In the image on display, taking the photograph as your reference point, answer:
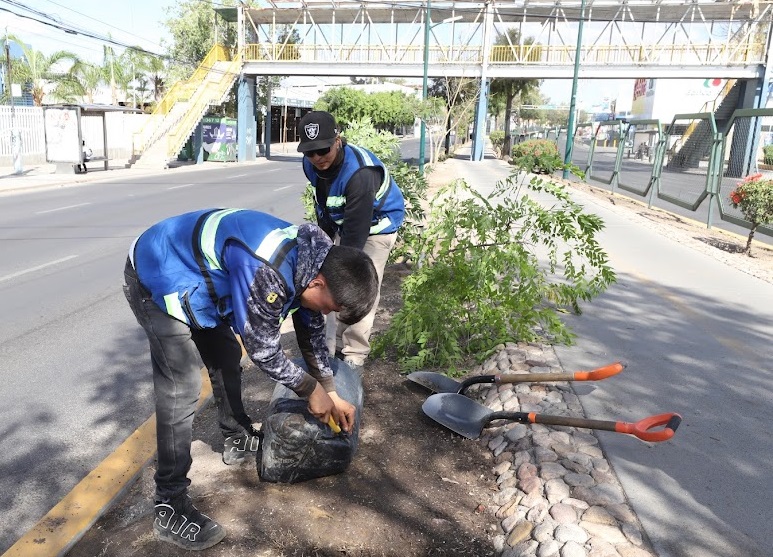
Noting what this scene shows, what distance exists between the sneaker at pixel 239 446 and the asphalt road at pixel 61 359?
72cm

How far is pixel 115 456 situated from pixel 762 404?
357 centimetres

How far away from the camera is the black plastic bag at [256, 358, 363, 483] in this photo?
285 cm

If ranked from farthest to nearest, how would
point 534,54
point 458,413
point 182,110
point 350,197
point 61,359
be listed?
point 534,54, point 182,110, point 61,359, point 350,197, point 458,413

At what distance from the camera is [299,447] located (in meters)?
2.85

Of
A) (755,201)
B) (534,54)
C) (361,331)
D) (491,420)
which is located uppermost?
(534,54)

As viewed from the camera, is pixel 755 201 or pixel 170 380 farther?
pixel 755 201

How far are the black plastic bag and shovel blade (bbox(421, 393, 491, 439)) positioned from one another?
0.62m

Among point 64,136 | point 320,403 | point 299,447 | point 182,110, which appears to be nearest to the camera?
point 320,403

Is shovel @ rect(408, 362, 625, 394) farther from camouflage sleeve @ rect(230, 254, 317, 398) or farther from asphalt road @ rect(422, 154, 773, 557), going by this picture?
camouflage sleeve @ rect(230, 254, 317, 398)

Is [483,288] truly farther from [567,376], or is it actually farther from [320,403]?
[320,403]

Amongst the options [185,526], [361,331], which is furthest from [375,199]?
[185,526]

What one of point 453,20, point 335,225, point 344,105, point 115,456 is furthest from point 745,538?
point 344,105

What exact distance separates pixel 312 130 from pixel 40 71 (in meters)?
39.8

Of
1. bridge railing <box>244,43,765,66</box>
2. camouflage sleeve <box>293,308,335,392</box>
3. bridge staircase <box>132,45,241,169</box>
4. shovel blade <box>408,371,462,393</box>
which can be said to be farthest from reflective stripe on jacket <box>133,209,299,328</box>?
bridge railing <box>244,43,765,66</box>
